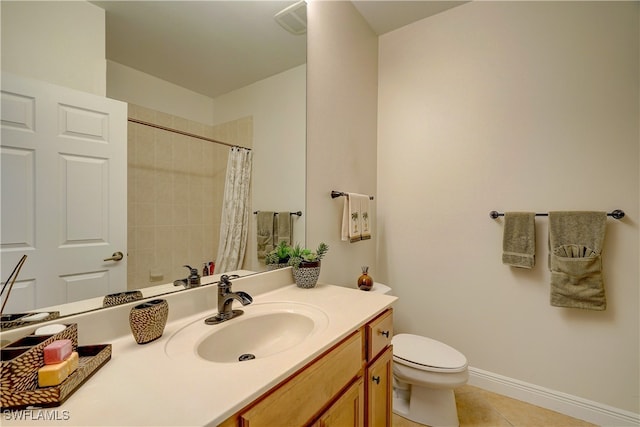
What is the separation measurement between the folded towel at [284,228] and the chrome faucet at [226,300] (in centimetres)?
45

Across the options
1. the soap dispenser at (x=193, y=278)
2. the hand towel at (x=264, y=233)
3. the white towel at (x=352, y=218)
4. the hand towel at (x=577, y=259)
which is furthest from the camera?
the white towel at (x=352, y=218)

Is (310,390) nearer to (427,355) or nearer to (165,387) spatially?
(165,387)

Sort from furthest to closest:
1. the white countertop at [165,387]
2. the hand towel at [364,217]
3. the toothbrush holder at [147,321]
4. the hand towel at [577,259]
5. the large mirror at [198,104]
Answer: the hand towel at [364,217], the hand towel at [577,259], the large mirror at [198,104], the toothbrush holder at [147,321], the white countertop at [165,387]

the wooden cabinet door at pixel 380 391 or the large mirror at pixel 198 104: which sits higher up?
the large mirror at pixel 198 104

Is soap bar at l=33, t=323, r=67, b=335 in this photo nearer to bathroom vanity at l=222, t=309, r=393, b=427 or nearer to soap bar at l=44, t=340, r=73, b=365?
soap bar at l=44, t=340, r=73, b=365

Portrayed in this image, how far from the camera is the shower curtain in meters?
1.18

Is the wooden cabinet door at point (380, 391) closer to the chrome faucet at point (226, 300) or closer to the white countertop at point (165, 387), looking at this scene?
the white countertop at point (165, 387)

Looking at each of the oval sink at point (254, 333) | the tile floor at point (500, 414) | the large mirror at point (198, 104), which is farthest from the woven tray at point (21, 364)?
the tile floor at point (500, 414)

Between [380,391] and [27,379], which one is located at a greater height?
[27,379]

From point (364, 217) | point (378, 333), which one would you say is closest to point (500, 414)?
point (378, 333)

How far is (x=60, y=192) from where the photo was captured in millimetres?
713

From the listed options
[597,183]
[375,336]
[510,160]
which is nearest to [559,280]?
[597,183]

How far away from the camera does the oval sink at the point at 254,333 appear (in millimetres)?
832

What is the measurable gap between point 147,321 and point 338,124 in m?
1.49
